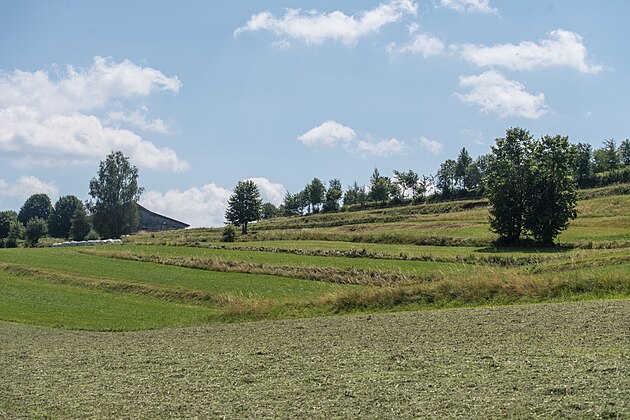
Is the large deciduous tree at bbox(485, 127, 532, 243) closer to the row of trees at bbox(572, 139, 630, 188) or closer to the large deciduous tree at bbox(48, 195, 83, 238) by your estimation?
the row of trees at bbox(572, 139, 630, 188)

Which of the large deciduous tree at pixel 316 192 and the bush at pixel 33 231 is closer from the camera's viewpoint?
the bush at pixel 33 231

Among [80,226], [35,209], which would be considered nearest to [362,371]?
[80,226]

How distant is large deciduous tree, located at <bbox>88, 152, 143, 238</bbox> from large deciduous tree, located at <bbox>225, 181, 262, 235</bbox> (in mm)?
18326

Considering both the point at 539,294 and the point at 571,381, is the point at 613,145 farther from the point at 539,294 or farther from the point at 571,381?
the point at 571,381

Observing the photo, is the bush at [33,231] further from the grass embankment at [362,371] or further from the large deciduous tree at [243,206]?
the grass embankment at [362,371]

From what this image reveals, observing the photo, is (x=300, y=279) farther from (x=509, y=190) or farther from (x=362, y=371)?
(x=509, y=190)

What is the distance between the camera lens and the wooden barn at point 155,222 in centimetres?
17212

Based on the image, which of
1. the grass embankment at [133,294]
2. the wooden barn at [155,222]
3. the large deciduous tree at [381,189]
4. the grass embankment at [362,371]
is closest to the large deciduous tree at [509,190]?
the grass embankment at [133,294]

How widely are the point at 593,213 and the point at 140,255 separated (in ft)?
212

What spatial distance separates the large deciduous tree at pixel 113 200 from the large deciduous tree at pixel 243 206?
1833cm

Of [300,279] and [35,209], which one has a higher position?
[35,209]

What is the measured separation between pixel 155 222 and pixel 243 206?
210 feet

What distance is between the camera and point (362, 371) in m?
12.1

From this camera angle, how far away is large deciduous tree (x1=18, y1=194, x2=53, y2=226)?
185550 mm
